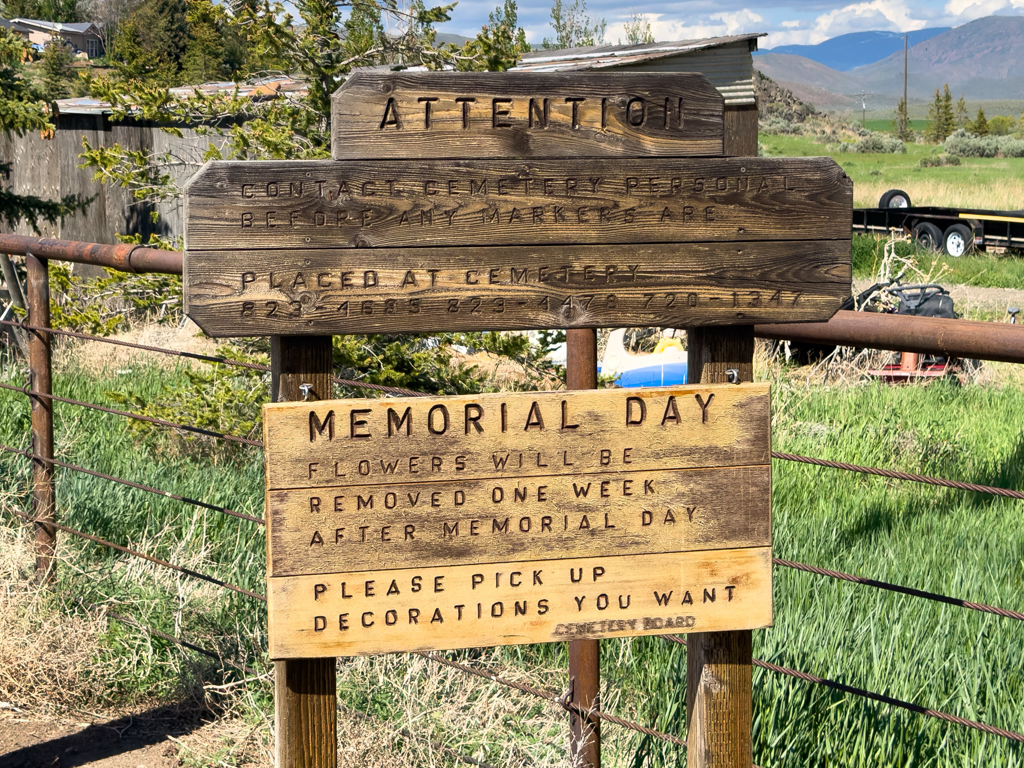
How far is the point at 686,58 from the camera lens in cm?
1467

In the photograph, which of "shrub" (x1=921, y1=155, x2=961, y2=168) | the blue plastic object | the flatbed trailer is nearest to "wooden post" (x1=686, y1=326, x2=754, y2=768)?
the blue plastic object

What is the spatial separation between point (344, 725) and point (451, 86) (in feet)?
5.45

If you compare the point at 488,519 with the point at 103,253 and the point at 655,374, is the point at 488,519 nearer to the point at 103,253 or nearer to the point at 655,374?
the point at 103,253

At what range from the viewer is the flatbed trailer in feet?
66.0

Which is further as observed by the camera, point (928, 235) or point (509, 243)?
point (928, 235)

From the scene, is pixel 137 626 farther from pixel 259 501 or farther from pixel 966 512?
pixel 966 512

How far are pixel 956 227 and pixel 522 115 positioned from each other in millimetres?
20837

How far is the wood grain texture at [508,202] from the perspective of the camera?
178 centimetres

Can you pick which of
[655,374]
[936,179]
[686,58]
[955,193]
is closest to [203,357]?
[655,374]

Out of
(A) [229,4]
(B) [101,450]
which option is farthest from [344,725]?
(A) [229,4]

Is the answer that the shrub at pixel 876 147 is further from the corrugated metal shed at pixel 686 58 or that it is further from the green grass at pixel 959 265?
the corrugated metal shed at pixel 686 58

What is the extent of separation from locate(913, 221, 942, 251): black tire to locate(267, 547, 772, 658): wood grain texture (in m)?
20.2

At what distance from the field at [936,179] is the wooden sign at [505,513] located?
25.4 meters

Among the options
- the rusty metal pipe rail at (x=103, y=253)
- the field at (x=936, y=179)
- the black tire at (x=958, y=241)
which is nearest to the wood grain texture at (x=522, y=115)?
the rusty metal pipe rail at (x=103, y=253)
